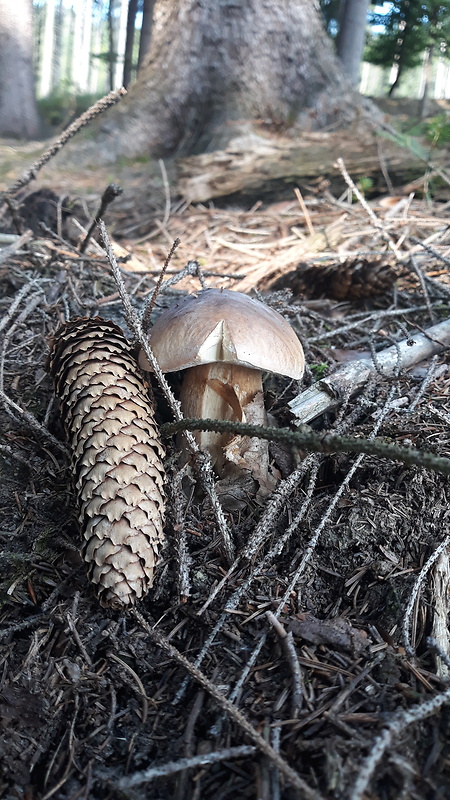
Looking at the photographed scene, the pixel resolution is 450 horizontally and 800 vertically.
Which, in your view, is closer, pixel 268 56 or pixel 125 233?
pixel 125 233

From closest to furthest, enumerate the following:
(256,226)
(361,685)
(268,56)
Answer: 1. (361,685)
2. (256,226)
3. (268,56)

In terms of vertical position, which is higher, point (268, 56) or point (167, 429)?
point (268, 56)

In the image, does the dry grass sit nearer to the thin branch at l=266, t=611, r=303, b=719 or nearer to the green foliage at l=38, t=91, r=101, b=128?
the thin branch at l=266, t=611, r=303, b=719

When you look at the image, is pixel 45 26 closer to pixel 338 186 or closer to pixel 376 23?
pixel 376 23

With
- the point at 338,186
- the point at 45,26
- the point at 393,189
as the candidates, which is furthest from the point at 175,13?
Answer: the point at 45,26

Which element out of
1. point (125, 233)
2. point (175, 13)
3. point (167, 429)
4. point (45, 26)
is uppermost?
point (45, 26)

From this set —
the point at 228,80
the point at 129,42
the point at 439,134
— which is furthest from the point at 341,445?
the point at 129,42

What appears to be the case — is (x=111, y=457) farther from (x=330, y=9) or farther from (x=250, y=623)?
(x=330, y=9)

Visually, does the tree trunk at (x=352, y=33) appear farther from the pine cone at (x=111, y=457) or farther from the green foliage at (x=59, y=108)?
the green foliage at (x=59, y=108)
